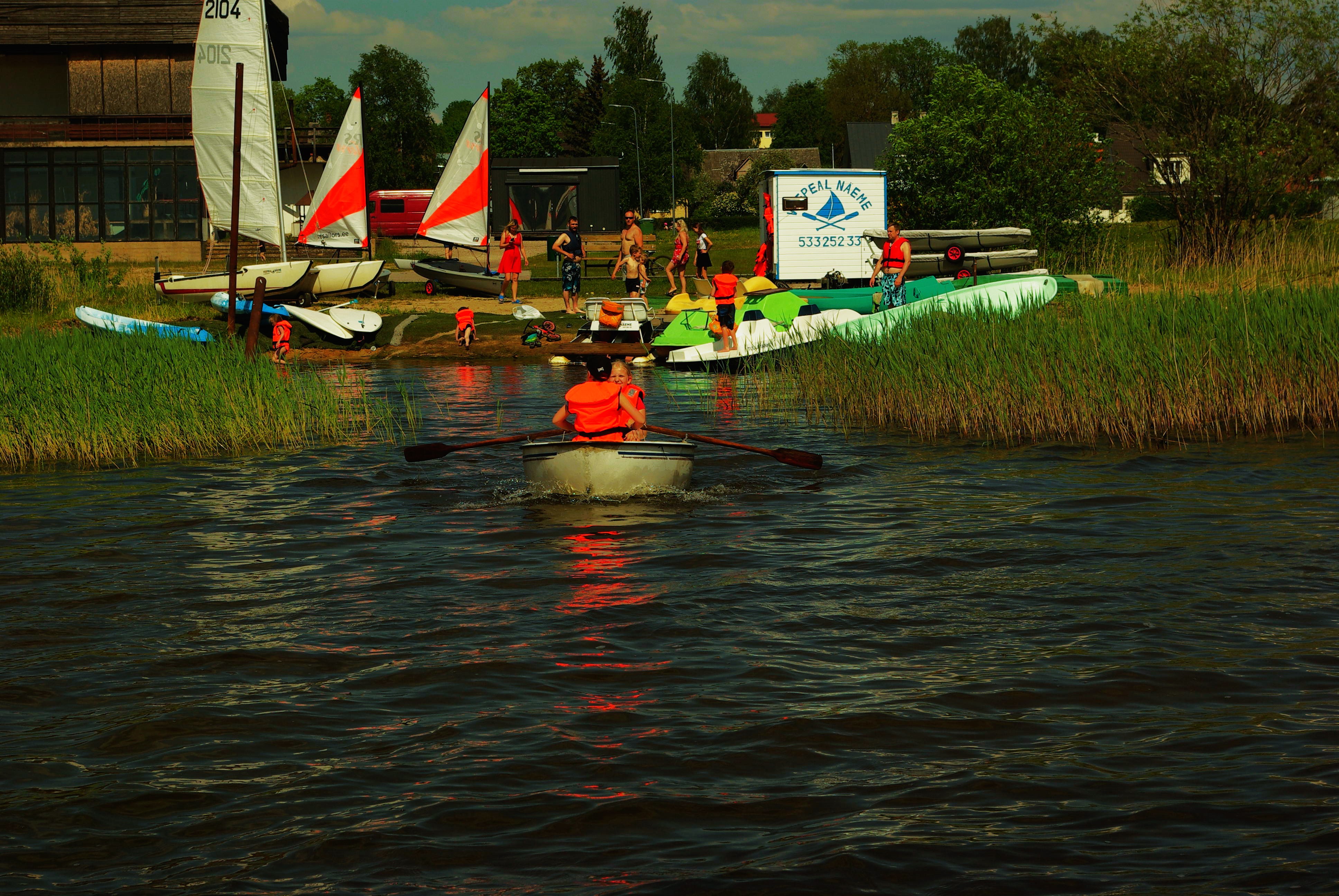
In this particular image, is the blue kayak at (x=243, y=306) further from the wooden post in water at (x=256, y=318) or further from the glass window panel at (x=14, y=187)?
the glass window panel at (x=14, y=187)

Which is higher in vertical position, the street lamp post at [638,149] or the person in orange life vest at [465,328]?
the street lamp post at [638,149]

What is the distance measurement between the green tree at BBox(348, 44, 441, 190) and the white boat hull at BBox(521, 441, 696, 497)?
91179 mm

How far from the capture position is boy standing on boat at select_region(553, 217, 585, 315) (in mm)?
29000

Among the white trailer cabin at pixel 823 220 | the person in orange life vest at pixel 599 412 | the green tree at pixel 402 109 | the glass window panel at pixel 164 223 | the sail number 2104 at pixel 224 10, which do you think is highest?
the green tree at pixel 402 109

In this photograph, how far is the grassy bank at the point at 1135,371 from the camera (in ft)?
46.1

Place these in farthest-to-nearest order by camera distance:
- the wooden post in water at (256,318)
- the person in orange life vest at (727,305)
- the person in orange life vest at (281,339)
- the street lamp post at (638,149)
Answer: the street lamp post at (638,149)
the person in orange life vest at (281,339)
the person in orange life vest at (727,305)
the wooden post in water at (256,318)

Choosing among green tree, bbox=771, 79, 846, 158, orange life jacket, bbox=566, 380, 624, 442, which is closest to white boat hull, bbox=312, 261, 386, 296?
orange life jacket, bbox=566, 380, 624, 442

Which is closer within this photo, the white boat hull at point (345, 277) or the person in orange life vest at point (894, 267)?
the person in orange life vest at point (894, 267)

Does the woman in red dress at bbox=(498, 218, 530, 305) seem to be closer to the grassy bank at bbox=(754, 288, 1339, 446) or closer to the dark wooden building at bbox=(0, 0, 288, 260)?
the grassy bank at bbox=(754, 288, 1339, 446)

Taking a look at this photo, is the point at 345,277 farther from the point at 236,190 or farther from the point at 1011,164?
the point at 1011,164

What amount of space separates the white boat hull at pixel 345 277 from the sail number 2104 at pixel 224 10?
Result: 19.6 feet

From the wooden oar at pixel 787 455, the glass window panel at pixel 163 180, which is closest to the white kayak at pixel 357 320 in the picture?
the wooden oar at pixel 787 455

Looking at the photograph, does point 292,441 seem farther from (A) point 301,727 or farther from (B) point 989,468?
(A) point 301,727

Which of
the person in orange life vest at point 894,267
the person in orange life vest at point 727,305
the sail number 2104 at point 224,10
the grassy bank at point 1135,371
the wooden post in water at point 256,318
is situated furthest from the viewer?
the sail number 2104 at point 224,10
